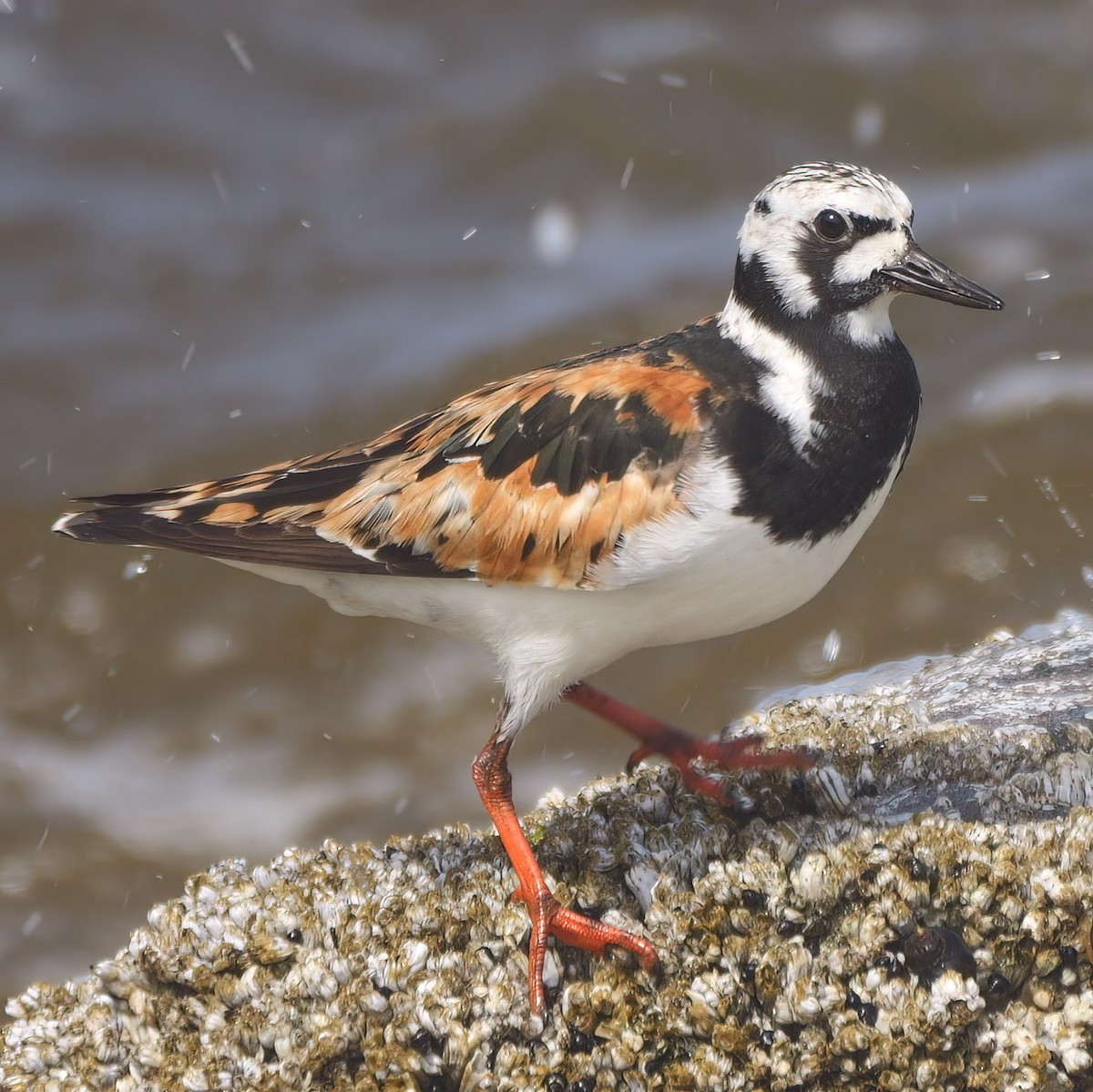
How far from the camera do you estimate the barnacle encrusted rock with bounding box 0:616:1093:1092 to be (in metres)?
3.65

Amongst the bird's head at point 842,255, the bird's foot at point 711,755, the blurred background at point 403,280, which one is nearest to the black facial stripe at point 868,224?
the bird's head at point 842,255

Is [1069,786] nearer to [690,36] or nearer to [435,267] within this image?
[435,267]

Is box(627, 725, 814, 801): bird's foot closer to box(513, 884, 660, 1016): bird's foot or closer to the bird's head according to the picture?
Result: box(513, 884, 660, 1016): bird's foot

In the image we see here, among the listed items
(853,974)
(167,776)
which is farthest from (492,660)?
(167,776)

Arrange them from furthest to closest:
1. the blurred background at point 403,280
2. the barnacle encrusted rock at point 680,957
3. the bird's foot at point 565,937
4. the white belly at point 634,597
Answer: the blurred background at point 403,280, the white belly at point 634,597, the bird's foot at point 565,937, the barnacle encrusted rock at point 680,957

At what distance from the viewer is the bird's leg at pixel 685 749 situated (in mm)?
4547

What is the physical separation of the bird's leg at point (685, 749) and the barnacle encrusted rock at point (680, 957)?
9cm

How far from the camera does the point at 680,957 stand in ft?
12.7

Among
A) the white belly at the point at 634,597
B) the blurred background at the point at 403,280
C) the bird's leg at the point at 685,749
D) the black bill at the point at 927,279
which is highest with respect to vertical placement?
the black bill at the point at 927,279

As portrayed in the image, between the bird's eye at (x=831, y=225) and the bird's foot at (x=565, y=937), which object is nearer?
the bird's foot at (x=565, y=937)

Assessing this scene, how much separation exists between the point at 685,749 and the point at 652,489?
1183 mm

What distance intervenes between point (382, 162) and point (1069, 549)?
20.2ft

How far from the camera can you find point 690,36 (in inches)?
439

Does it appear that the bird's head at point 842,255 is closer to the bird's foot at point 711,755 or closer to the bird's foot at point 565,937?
the bird's foot at point 711,755
